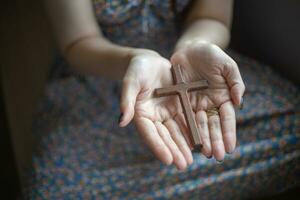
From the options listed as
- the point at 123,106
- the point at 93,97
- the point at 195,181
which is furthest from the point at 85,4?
the point at 195,181

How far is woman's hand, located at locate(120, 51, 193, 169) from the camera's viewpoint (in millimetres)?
634

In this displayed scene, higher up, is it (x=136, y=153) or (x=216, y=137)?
(x=216, y=137)

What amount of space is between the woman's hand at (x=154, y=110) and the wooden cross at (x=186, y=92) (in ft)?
0.06

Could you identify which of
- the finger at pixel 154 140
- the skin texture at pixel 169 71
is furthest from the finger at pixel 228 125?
the finger at pixel 154 140

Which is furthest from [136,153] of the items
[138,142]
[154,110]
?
[154,110]

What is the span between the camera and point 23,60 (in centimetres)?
118

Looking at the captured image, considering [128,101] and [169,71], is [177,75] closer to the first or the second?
[169,71]

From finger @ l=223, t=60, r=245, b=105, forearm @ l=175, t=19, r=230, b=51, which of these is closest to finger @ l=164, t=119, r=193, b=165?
finger @ l=223, t=60, r=245, b=105

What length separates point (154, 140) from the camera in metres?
0.64

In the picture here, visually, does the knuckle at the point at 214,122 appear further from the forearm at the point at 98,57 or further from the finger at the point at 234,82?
the forearm at the point at 98,57

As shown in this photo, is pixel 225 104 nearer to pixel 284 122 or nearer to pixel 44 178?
pixel 284 122

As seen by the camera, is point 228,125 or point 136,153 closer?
point 228,125

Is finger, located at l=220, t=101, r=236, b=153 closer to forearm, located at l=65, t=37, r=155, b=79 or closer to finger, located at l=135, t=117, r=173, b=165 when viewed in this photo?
finger, located at l=135, t=117, r=173, b=165

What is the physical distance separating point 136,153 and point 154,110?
19 centimetres
